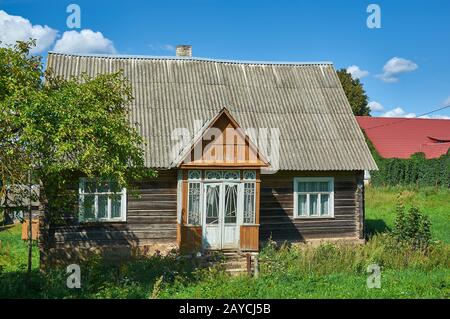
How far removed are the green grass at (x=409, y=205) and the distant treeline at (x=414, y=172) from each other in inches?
82.8

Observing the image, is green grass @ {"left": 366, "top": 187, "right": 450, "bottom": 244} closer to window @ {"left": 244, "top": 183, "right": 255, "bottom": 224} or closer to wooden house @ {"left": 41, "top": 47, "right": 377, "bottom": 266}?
wooden house @ {"left": 41, "top": 47, "right": 377, "bottom": 266}

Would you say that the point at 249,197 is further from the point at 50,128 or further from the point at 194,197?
the point at 50,128

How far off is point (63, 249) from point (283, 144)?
7.55 meters

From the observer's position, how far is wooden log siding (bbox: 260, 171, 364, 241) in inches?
617

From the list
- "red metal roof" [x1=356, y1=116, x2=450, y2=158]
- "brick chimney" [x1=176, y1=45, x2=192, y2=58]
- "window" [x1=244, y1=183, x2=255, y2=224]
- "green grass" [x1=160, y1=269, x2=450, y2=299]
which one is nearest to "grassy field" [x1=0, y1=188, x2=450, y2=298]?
"green grass" [x1=160, y1=269, x2=450, y2=299]

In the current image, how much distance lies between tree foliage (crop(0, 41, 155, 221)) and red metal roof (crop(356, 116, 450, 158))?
1168 inches

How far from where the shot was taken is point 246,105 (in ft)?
57.2

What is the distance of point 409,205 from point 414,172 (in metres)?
7.50

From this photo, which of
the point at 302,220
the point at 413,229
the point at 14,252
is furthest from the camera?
the point at 302,220

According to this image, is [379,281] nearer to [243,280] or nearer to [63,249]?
[243,280]

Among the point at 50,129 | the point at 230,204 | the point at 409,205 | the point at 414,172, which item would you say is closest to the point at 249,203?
the point at 230,204

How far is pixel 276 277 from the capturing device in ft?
Answer: 38.9

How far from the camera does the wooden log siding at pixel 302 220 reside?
15.7 m

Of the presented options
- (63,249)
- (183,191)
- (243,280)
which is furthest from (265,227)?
(63,249)
